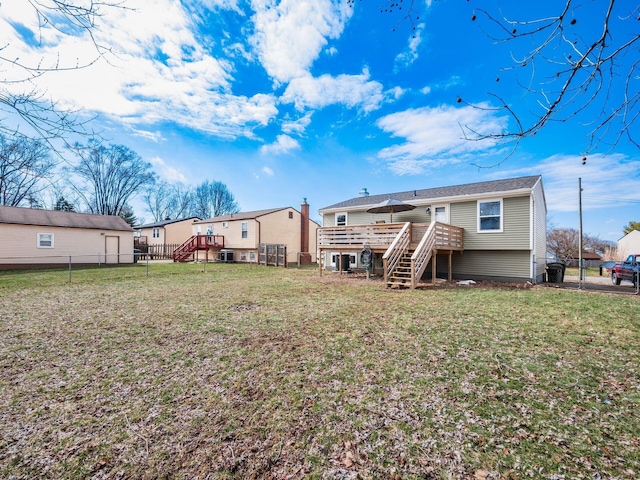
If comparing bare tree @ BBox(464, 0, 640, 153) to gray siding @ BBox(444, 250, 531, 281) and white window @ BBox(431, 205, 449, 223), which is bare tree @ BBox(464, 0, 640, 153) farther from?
white window @ BBox(431, 205, 449, 223)

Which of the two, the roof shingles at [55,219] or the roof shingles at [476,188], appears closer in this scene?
the roof shingles at [476,188]

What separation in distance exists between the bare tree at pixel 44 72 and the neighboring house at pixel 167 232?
30.7 m

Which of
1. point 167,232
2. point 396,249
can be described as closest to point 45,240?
point 167,232

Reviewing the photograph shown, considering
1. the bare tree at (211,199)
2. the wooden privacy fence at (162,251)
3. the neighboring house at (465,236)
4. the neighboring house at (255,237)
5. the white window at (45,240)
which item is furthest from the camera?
the bare tree at (211,199)

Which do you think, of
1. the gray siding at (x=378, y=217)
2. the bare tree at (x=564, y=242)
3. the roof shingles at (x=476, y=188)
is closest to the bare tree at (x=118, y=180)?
the gray siding at (x=378, y=217)

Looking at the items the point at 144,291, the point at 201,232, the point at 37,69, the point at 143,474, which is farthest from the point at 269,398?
the point at 201,232

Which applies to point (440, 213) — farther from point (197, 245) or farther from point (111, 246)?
point (111, 246)

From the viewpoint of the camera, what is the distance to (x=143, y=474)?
198cm

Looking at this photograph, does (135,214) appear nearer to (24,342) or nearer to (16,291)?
(16,291)

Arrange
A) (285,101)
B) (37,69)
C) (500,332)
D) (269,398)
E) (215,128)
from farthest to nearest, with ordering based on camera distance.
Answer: (285,101) < (215,128) < (500,332) < (269,398) < (37,69)

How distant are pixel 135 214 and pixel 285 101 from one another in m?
38.0

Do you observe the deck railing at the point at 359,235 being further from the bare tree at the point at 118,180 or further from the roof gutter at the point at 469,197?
the bare tree at the point at 118,180

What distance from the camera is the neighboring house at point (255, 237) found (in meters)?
24.0

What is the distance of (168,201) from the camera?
47219mm
